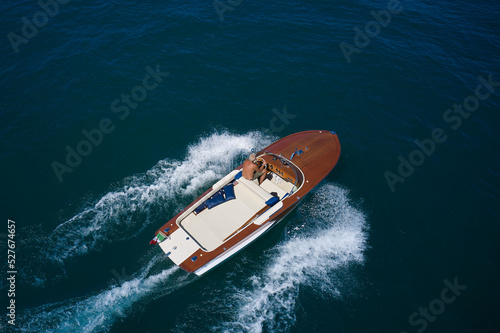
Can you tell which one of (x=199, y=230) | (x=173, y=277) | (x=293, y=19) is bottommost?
(x=173, y=277)

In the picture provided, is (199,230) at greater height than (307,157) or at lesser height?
lesser

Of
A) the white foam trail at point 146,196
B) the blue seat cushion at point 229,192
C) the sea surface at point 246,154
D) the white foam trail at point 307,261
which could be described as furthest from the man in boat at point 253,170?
the white foam trail at point 307,261

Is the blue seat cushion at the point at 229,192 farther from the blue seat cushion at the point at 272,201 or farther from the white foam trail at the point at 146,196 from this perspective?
the white foam trail at the point at 146,196

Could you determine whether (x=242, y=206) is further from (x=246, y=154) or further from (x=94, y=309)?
(x=94, y=309)

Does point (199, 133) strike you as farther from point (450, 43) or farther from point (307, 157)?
point (450, 43)

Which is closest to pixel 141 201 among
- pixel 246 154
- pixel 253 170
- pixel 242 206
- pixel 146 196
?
pixel 146 196

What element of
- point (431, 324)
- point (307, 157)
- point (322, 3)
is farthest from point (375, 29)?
point (431, 324)

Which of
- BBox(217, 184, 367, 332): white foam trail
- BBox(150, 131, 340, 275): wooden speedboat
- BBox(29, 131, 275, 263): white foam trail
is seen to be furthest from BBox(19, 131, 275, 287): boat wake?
BBox(217, 184, 367, 332): white foam trail
